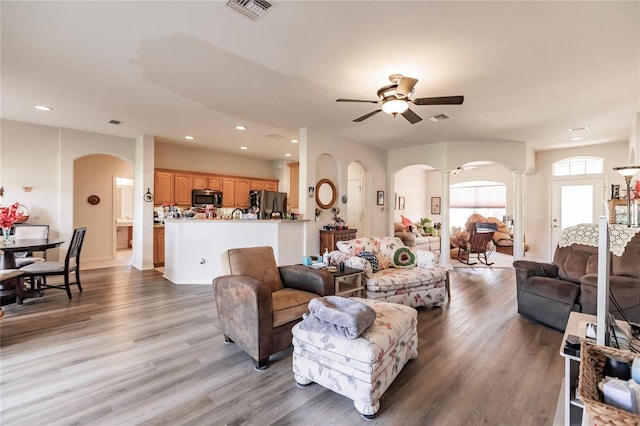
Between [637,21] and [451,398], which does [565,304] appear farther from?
[637,21]

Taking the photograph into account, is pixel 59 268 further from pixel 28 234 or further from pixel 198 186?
pixel 198 186

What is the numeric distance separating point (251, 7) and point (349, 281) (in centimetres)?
288

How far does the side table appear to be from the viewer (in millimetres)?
3348

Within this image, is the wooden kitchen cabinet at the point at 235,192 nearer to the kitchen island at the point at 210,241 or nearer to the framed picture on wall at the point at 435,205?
the kitchen island at the point at 210,241

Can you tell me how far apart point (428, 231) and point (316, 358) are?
26.3ft

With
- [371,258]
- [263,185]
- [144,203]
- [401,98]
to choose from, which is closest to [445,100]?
[401,98]

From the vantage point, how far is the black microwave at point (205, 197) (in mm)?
7271

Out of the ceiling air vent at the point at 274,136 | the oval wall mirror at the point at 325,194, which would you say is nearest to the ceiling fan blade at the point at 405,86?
the oval wall mirror at the point at 325,194

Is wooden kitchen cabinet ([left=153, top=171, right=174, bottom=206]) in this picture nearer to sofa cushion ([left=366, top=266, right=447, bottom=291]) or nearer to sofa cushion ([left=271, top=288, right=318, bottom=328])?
sofa cushion ([left=271, top=288, right=318, bottom=328])

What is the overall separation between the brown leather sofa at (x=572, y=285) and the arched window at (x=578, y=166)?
4.83 metres

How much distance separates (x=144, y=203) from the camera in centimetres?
618

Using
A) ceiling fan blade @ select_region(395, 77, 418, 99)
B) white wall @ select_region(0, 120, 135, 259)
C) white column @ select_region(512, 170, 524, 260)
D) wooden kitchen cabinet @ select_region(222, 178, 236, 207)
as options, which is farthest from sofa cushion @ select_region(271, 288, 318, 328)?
wooden kitchen cabinet @ select_region(222, 178, 236, 207)

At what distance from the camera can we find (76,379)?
2252mm

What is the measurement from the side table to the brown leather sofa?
196 cm
